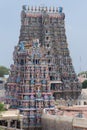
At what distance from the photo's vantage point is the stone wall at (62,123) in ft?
147

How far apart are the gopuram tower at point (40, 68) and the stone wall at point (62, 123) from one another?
208 centimetres

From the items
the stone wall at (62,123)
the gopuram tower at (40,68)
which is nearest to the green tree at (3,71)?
the gopuram tower at (40,68)

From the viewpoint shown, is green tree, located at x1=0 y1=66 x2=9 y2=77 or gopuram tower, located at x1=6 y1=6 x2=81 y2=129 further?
green tree, located at x1=0 y1=66 x2=9 y2=77

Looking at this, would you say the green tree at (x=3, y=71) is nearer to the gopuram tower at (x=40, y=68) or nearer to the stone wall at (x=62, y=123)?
the gopuram tower at (x=40, y=68)

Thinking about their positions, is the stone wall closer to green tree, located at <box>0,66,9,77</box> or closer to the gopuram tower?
the gopuram tower

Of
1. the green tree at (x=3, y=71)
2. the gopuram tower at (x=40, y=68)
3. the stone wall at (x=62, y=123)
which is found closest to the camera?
the stone wall at (x=62, y=123)

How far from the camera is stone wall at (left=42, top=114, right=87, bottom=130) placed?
147 ft

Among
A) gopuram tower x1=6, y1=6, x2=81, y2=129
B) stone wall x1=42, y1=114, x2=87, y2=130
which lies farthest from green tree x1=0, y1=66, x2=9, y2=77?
stone wall x1=42, y1=114, x2=87, y2=130

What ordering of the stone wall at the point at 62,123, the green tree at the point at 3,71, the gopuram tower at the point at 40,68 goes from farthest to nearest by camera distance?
the green tree at the point at 3,71 → the gopuram tower at the point at 40,68 → the stone wall at the point at 62,123

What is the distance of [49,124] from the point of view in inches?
2019

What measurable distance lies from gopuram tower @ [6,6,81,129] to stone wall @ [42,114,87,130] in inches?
82.0

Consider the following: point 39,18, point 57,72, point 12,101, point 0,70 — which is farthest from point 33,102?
point 0,70

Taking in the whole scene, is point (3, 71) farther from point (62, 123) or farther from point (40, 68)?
point (62, 123)

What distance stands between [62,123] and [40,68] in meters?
8.53
